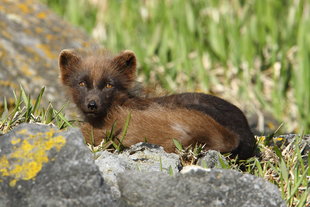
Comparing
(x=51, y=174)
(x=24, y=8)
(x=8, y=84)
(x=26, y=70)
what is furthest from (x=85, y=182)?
(x=24, y=8)

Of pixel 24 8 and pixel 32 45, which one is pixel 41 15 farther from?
pixel 32 45

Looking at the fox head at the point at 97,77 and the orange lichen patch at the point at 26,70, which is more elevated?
the fox head at the point at 97,77

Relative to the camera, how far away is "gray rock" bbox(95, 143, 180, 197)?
3.54m

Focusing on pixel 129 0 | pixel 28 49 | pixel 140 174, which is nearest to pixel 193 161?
pixel 140 174

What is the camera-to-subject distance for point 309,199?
12.3 ft

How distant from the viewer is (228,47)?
10906 mm

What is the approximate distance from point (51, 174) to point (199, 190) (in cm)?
79

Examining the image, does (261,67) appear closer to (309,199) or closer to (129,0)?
(129,0)

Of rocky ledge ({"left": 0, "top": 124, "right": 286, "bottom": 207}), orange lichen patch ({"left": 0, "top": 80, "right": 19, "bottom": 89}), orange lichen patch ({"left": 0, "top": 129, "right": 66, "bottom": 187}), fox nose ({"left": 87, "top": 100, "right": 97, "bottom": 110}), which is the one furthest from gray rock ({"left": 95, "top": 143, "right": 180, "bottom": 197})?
orange lichen patch ({"left": 0, "top": 80, "right": 19, "bottom": 89})

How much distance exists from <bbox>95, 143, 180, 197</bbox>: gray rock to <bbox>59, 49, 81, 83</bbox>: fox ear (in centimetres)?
154

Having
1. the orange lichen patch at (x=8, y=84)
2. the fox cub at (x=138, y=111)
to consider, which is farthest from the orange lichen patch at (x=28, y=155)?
the orange lichen patch at (x=8, y=84)

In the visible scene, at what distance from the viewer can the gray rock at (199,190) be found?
3283mm

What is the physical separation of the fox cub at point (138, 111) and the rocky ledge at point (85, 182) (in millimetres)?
703

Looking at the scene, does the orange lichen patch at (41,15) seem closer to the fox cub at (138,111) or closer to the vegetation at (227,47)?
the vegetation at (227,47)
